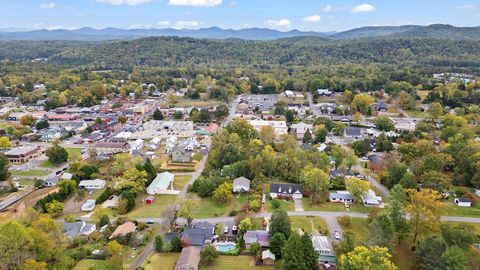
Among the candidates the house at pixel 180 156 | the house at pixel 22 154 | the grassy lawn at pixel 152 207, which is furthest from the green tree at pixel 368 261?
the house at pixel 22 154

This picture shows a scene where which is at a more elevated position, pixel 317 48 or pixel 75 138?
pixel 317 48

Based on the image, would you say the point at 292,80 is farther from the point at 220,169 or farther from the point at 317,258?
the point at 317,258

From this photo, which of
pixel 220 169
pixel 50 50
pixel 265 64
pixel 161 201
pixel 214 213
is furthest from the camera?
pixel 50 50

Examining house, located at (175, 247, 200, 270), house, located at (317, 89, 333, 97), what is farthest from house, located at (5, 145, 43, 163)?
house, located at (317, 89, 333, 97)

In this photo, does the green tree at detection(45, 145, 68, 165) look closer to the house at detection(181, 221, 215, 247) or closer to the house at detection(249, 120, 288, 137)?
the house at detection(181, 221, 215, 247)

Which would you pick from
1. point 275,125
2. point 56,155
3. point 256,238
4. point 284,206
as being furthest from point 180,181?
point 275,125

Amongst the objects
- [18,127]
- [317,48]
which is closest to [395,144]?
[18,127]
